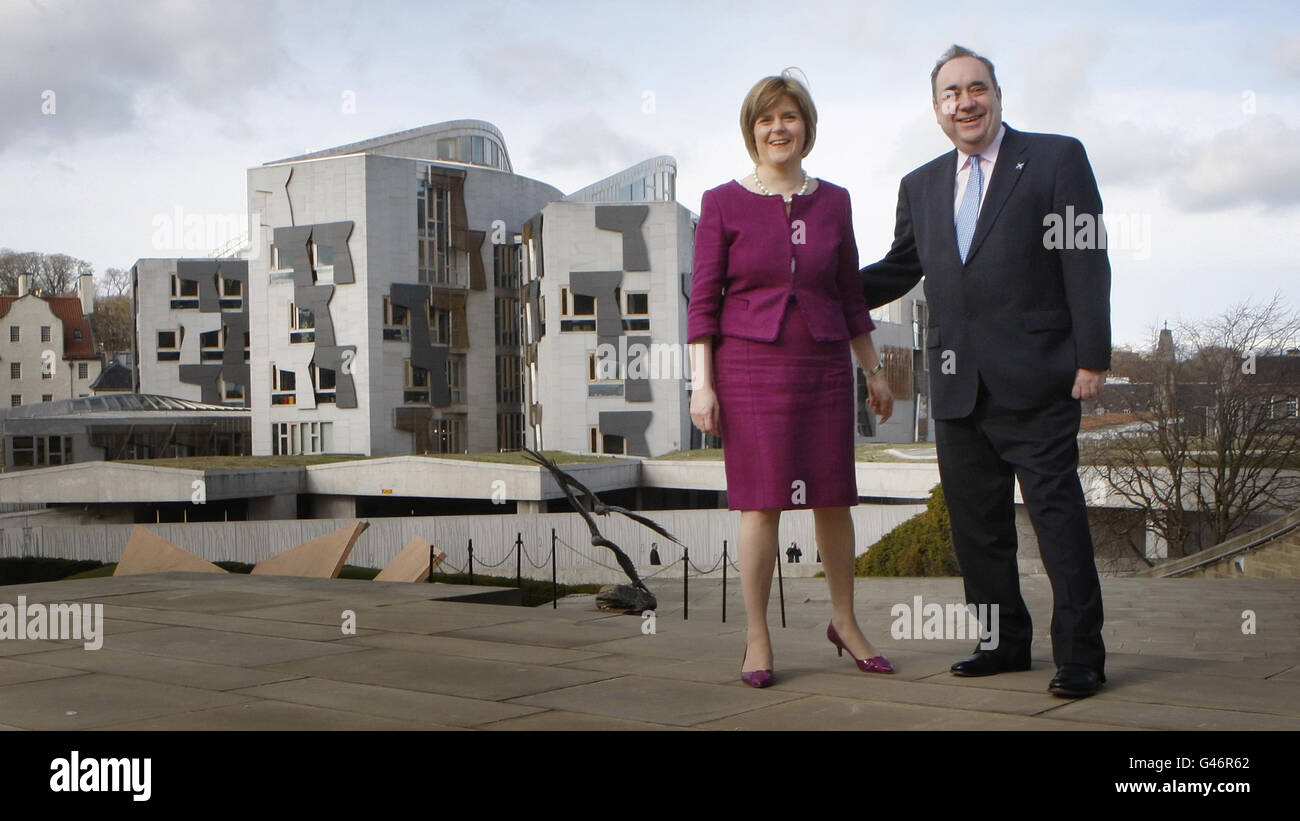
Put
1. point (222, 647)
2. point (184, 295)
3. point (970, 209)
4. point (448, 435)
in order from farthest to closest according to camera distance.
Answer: point (184, 295)
point (448, 435)
point (222, 647)
point (970, 209)

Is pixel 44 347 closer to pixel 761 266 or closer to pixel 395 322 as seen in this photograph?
pixel 395 322

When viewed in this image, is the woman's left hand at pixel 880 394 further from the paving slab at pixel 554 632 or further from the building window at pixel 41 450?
the building window at pixel 41 450

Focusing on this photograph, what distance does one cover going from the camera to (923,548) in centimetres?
2152

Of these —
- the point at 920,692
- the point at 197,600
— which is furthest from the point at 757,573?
the point at 197,600

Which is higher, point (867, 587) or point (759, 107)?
point (759, 107)

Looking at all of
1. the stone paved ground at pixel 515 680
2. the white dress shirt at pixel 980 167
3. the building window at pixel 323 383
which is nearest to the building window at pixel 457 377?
the building window at pixel 323 383

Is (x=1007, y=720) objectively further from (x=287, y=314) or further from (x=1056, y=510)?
(x=287, y=314)

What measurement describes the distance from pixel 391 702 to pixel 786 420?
1621 millimetres

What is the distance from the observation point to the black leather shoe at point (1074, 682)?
12.9 feet

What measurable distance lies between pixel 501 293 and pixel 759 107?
52.4 meters

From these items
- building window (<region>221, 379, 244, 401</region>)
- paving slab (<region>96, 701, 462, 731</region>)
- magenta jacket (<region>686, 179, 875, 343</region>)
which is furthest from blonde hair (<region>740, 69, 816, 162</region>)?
building window (<region>221, 379, 244, 401</region>)

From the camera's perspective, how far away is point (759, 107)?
14.4 feet

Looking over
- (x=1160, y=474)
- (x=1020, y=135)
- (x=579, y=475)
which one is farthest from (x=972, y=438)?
(x=579, y=475)
